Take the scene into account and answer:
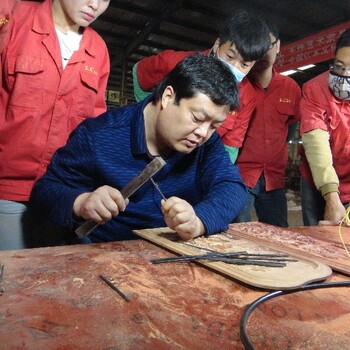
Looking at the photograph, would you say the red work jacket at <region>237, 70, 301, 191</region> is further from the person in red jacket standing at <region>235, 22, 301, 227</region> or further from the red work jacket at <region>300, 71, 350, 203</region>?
the red work jacket at <region>300, 71, 350, 203</region>

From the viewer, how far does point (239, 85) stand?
7.44 ft

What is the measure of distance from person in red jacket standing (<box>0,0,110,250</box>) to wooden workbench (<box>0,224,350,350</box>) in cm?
61

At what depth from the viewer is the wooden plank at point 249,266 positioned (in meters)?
0.97

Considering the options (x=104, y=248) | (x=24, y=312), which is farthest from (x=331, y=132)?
(x=24, y=312)

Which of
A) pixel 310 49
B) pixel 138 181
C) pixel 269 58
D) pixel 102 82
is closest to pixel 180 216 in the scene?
pixel 138 181

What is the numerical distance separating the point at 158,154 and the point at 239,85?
0.95m

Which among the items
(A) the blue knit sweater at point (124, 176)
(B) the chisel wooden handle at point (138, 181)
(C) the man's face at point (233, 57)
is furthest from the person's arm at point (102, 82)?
(B) the chisel wooden handle at point (138, 181)

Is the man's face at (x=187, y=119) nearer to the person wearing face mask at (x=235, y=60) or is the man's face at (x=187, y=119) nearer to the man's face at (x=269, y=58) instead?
the person wearing face mask at (x=235, y=60)

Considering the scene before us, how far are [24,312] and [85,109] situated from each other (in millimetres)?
1218

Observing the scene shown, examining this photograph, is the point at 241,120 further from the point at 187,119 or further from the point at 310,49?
the point at 310,49

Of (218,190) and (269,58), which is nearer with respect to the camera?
(218,190)

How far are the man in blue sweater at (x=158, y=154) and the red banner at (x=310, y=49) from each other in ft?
17.8

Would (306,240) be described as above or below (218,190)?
below

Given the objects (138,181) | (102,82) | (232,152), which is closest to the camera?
(138,181)
